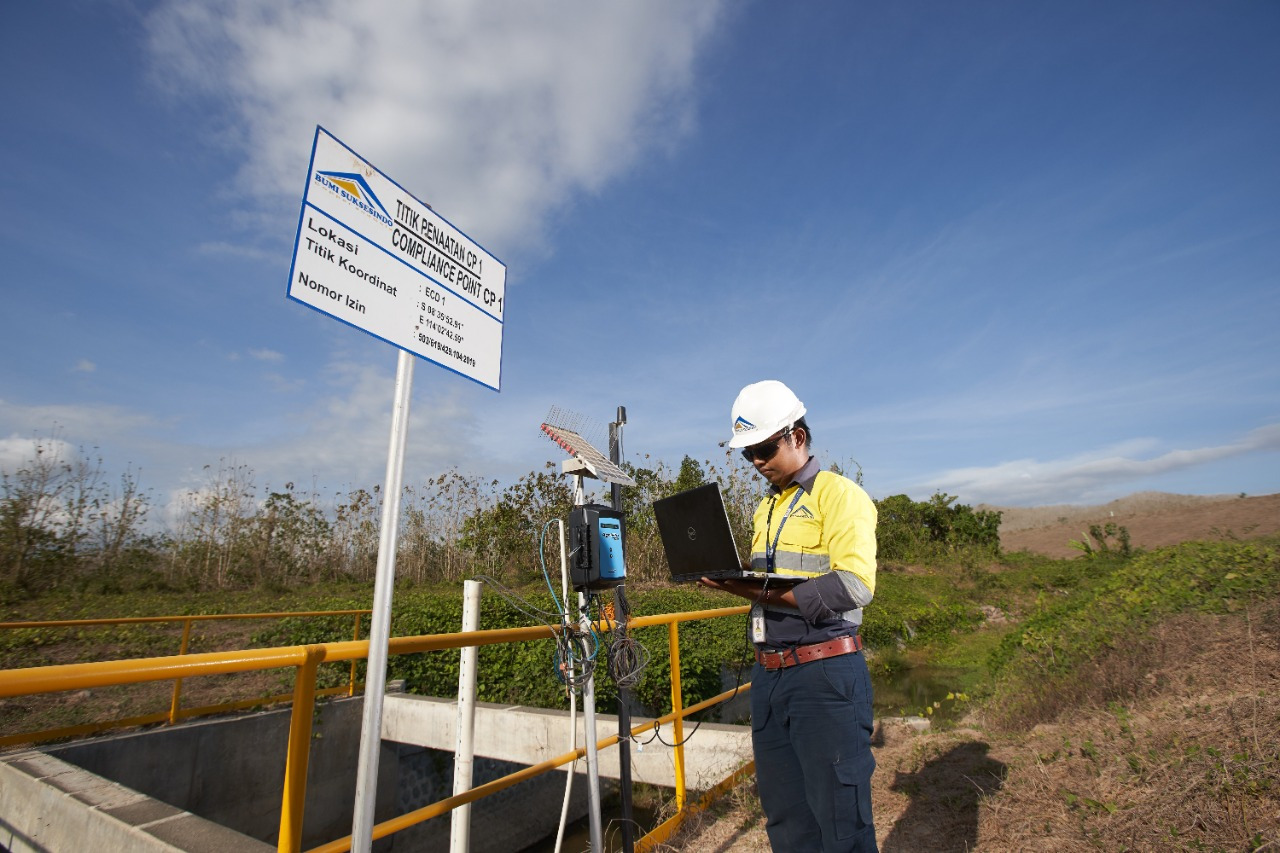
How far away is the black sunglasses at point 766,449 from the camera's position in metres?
2.34

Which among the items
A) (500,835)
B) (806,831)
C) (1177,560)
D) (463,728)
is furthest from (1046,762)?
(500,835)

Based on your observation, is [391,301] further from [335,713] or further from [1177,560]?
[1177,560]

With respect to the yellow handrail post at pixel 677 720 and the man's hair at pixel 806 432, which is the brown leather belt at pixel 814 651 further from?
the yellow handrail post at pixel 677 720

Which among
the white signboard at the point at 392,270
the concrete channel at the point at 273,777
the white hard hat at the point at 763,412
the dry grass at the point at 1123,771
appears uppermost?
the white signboard at the point at 392,270

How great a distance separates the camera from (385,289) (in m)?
1.91

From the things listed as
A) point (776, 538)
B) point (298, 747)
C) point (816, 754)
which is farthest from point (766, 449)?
point (298, 747)

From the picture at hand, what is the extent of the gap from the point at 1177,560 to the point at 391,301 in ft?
29.7

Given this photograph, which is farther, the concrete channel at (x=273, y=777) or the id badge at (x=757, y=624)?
the concrete channel at (x=273, y=777)

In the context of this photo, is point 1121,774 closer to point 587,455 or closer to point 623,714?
point 623,714

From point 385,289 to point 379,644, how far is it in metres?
1.03

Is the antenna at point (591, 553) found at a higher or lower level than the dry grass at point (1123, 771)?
higher

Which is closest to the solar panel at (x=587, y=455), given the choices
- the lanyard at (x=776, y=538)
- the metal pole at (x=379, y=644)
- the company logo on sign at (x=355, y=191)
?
the lanyard at (x=776, y=538)

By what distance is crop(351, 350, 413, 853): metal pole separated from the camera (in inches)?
64.9

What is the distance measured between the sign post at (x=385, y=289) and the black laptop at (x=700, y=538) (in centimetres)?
83
